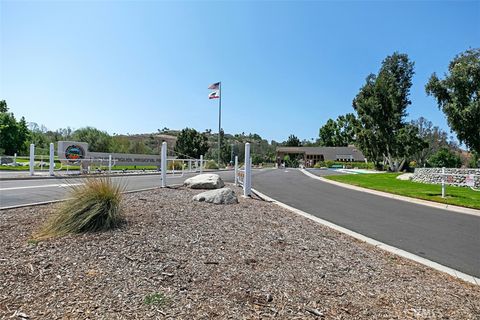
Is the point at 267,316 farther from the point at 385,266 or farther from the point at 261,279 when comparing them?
the point at 385,266

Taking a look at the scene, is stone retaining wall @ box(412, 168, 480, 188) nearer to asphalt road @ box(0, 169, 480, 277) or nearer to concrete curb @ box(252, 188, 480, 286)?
asphalt road @ box(0, 169, 480, 277)

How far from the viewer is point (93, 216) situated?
4602 millimetres

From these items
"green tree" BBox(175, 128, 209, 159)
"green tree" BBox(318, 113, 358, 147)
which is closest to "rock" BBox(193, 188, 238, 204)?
"green tree" BBox(175, 128, 209, 159)

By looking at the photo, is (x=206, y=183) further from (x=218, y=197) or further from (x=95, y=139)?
(x=95, y=139)

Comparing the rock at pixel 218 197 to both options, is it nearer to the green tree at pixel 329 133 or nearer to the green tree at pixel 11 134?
the green tree at pixel 11 134

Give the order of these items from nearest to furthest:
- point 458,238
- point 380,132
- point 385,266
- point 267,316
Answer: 1. point 267,316
2. point 385,266
3. point 458,238
4. point 380,132

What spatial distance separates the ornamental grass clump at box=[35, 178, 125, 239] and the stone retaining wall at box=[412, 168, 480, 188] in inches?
577

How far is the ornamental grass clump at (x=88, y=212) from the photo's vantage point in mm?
4434

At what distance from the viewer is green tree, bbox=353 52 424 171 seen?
34906 mm

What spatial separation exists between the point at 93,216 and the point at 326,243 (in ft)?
12.1

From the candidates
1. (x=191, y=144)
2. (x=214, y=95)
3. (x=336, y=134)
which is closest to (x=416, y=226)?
(x=214, y=95)

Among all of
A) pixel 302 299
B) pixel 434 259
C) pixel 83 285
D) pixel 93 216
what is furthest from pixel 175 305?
pixel 434 259

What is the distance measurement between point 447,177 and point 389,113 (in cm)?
2127

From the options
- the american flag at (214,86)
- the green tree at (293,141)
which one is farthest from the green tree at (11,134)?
the green tree at (293,141)
